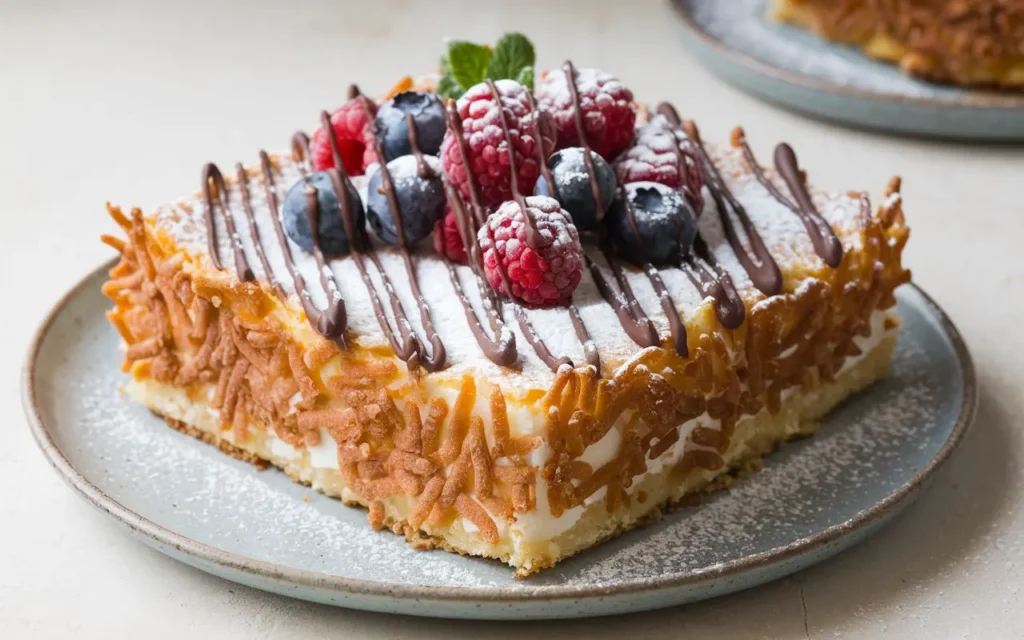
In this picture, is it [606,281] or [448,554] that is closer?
[448,554]

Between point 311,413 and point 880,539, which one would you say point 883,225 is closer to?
point 880,539

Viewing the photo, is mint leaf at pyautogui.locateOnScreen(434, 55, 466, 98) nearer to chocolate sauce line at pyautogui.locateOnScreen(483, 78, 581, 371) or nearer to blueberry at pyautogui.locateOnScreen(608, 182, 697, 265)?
chocolate sauce line at pyautogui.locateOnScreen(483, 78, 581, 371)

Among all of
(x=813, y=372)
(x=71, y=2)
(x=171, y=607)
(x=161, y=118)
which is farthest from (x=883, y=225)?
(x=71, y=2)

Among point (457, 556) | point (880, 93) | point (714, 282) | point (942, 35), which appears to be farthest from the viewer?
point (942, 35)

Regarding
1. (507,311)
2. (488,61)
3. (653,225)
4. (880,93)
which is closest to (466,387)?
(507,311)

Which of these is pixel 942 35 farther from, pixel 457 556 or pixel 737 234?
pixel 457 556

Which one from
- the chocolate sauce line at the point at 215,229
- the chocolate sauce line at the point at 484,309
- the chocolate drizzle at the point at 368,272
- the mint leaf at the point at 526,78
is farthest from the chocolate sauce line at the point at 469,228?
the chocolate sauce line at the point at 215,229

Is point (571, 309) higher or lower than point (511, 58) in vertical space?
lower
